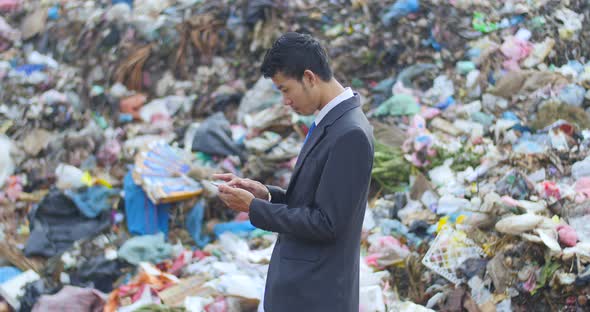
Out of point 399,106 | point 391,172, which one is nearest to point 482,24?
point 399,106

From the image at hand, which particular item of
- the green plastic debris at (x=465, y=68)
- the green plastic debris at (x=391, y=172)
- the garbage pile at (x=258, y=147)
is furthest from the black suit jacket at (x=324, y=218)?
the green plastic debris at (x=465, y=68)

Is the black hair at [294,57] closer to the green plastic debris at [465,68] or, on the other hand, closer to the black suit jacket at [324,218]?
the black suit jacket at [324,218]

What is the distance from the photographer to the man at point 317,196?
5.04 feet

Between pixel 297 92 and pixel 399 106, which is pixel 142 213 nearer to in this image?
pixel 399 106

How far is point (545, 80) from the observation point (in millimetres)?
5254

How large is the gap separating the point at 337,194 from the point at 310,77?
1.07ft

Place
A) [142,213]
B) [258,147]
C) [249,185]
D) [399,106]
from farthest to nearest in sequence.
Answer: [399,106] → [258,147] → [142,213] → [249,185]

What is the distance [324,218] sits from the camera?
155cm

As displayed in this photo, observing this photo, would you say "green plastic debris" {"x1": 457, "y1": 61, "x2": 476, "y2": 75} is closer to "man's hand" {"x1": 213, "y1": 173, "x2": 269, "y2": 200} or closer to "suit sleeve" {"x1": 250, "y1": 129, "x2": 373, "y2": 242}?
"man's hand" {"x1": 213, "y1": 173, "x2": 269, "y2": 200}

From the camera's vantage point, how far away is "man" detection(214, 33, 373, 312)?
1.54 metres

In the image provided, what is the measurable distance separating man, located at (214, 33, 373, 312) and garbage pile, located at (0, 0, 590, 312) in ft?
5.05

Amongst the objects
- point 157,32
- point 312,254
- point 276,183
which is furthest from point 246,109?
point 312,254

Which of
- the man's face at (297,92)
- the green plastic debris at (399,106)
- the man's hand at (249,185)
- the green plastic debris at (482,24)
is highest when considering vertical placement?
the man's face at (297,92)

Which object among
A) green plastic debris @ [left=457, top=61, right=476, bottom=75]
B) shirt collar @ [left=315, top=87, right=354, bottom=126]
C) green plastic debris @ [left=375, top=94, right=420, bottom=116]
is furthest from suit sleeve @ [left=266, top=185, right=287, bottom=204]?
green plastic debris @ [left=457, top=61, right=476, bottom=75]
